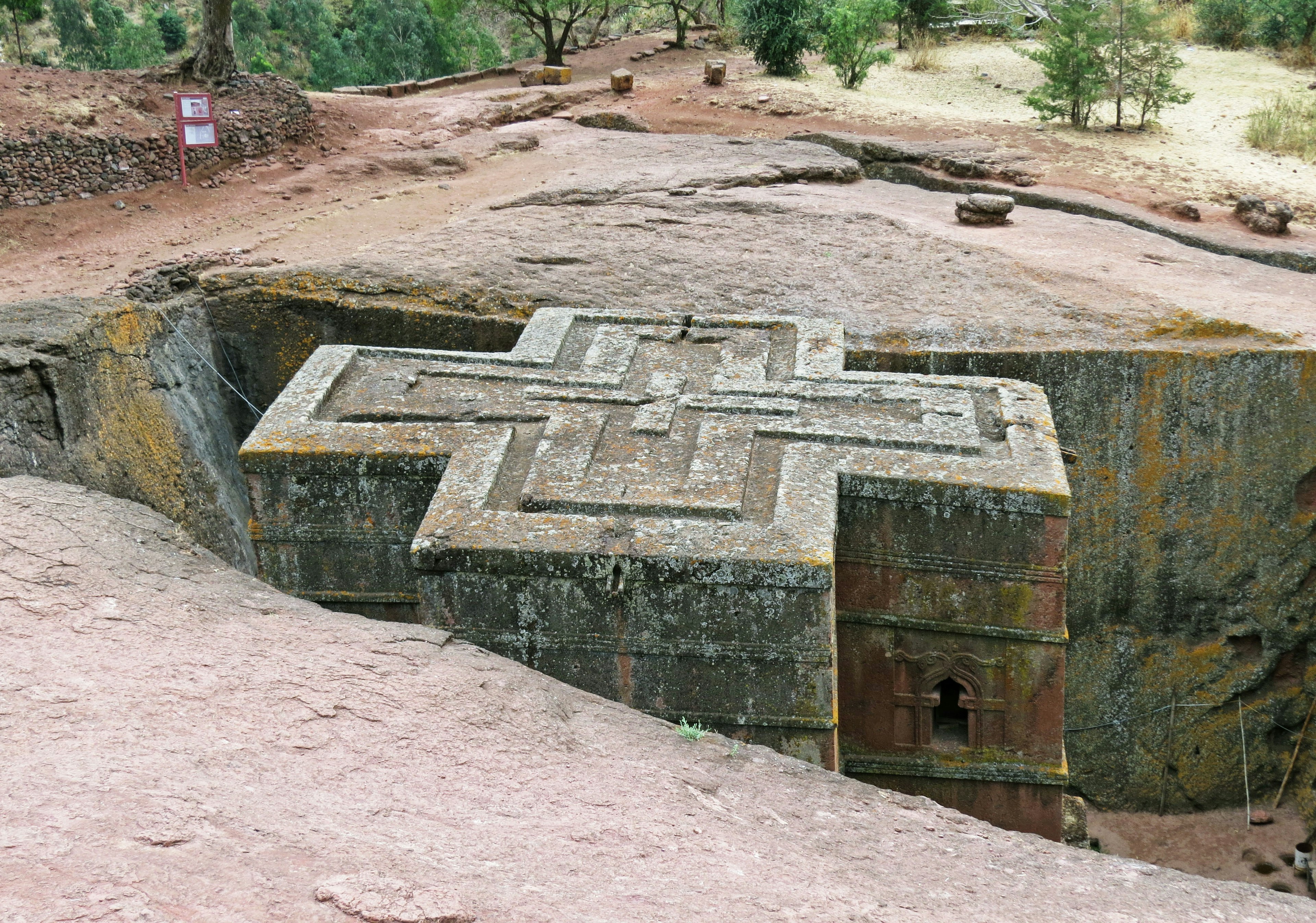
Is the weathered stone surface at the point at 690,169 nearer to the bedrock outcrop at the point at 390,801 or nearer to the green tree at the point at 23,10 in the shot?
the bedrock outcrop at the point at 390,801

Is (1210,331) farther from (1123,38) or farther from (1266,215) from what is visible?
(1123,38)

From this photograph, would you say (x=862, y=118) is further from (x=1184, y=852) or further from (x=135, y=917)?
(x=135, y=917)

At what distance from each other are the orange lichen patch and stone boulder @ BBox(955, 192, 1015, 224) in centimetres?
273

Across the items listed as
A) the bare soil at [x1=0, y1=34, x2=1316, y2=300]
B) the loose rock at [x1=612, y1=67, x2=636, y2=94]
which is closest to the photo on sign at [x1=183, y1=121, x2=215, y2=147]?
the bare soil at [x1=0, y1=34, x2=1316, y2=300]

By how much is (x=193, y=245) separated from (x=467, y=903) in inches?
367

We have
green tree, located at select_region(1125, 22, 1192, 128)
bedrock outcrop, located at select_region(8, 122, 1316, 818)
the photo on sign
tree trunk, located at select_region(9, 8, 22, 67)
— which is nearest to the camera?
bedrock outcrop, located at select_region(8, 122, 1316, 818)

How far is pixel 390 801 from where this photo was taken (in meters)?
3.74

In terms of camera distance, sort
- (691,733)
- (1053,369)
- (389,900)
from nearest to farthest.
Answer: (389,900) < (691,733) < (1053,369)

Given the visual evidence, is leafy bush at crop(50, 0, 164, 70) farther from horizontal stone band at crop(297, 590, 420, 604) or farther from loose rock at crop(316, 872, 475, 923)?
loose rock at crop(316, 872, 475, 923)

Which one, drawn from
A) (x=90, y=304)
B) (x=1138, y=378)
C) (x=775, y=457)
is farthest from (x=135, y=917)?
(x=1138, y=378)

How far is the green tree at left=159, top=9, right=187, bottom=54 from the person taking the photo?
100 ft

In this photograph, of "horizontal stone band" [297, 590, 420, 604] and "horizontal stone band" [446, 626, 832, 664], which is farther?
"horizontal stone band" [297, 590, 420, 604]

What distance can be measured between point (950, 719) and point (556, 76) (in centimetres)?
1479

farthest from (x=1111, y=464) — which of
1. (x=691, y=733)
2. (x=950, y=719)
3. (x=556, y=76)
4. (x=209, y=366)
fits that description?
(x=556, y=76)
